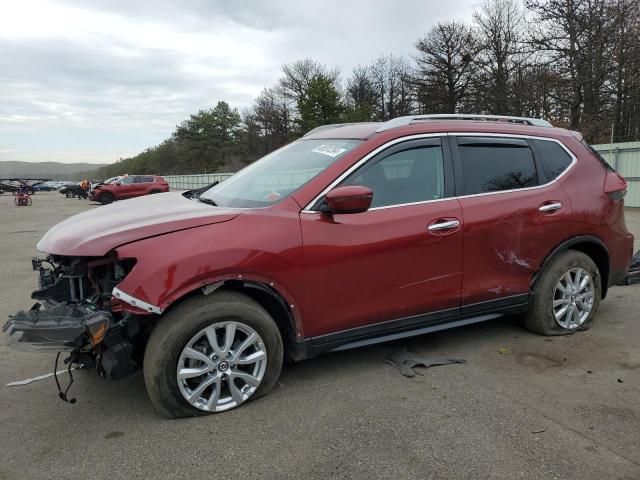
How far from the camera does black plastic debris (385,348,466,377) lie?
12.3 ft

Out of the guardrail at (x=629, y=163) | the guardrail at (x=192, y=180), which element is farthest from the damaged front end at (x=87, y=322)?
the guardrail at (x=192, y=180)

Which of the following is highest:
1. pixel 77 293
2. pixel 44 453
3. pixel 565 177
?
pixel 565 177

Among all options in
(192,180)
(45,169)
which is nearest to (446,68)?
(192,180)

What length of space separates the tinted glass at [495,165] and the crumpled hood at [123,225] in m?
1.87

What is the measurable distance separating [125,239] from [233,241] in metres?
0.62


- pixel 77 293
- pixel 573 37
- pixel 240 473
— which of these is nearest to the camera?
pixel 240 473

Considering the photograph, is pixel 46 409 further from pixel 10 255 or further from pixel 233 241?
pixel 10 255

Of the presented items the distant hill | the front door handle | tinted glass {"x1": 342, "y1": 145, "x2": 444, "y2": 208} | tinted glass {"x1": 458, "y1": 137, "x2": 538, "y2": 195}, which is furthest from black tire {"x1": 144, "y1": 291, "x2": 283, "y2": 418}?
the distant hill

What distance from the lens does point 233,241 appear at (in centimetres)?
303

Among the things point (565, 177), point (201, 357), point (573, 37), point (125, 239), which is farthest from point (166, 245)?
point (573, 37)

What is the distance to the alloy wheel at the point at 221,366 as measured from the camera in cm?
299

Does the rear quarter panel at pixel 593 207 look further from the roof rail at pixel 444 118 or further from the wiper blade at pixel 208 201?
the wiper blade at pixel 208 201

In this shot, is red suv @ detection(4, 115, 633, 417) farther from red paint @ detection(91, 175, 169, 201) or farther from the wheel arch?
red paint @ detection(91, 175, 169, 201)

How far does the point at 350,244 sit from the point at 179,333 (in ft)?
3.99
